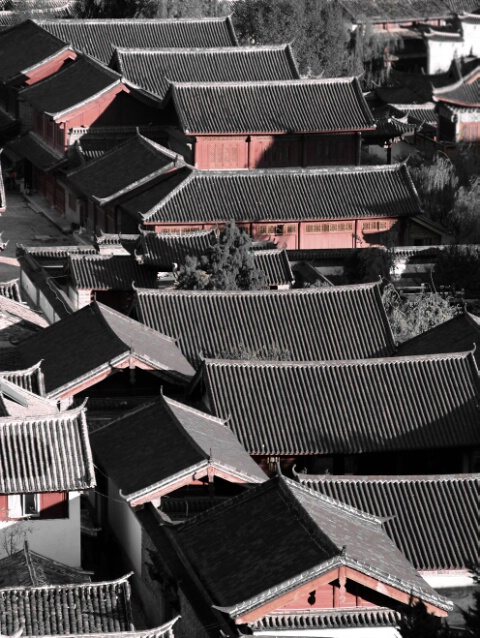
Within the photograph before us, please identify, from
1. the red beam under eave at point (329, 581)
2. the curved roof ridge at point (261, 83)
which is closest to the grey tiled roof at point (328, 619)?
the red beam under eave at point (329, 581)

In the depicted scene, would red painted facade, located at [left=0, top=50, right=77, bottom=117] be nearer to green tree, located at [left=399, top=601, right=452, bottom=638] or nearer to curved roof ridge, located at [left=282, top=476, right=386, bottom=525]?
curved roof ridge, located at [left=282, top=476, right=386, bottom=525]

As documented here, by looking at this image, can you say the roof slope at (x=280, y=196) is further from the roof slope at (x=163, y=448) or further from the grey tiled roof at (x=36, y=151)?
the roof slope at (x=163, y=448)

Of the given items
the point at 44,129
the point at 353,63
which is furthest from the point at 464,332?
the point at 353,63

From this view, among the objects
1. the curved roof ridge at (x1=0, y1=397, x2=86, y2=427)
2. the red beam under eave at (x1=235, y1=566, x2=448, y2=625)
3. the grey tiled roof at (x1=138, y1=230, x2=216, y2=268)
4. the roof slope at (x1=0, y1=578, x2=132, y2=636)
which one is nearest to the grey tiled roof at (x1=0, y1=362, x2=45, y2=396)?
the curved roof ridge at (x1=0, y1=397, x2=86, y2=427)

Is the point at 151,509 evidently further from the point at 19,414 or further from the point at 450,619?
the point at 450,619

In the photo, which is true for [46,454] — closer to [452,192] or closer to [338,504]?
[338,504]

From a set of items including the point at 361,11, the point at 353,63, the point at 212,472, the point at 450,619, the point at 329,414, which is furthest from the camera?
the point at 361,11
